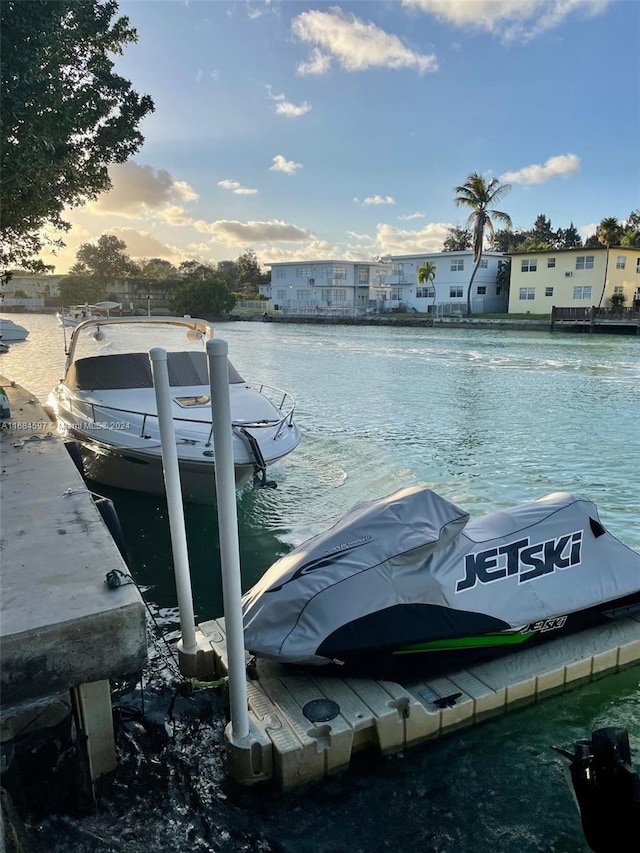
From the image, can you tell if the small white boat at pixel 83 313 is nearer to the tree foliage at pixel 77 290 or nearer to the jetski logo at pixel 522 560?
the jetski logo at pixel 522 560

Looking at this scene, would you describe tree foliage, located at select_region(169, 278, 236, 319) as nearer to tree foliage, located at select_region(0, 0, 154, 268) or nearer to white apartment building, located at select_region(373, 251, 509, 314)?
white apartment building, located at select_region(373, 251, 509, 314)

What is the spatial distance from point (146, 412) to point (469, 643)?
5.50 metres

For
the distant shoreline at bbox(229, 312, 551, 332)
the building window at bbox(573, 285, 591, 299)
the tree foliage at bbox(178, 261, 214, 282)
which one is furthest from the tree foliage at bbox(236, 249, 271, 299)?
the building window at bbox(573, 285, 591, 299)

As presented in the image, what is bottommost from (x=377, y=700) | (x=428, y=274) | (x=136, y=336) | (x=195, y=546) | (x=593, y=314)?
(x=195, y=546)

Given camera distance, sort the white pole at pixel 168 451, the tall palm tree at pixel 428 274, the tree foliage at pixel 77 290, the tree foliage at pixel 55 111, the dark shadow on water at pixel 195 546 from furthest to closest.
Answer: the tree foliage at pixel 77 290
the tall palm tree at pixel 428 274
the tree foliage at pixel 55 111
the dark shadow on water at pixel 195 546
the white pole at pixel 168 451

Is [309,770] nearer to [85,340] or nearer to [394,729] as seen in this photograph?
[394,729]

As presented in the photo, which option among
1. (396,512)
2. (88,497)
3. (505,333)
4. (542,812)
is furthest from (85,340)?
(505,333)

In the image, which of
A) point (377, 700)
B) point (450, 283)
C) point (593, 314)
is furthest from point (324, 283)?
point (377, 700)

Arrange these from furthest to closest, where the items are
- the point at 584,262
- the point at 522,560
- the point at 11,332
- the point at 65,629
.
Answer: the point at 584,262 → the point at 11,332 → the point at 522,560 → the point at 65,629

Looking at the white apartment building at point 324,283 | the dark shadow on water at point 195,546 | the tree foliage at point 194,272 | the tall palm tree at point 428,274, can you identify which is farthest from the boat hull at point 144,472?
the tree foliage at point 194,272

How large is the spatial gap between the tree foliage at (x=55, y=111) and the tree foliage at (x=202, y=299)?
58.6 metres

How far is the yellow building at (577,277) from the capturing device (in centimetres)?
4872

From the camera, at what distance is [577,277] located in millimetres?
50219

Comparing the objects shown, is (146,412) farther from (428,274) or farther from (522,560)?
(428,274)
